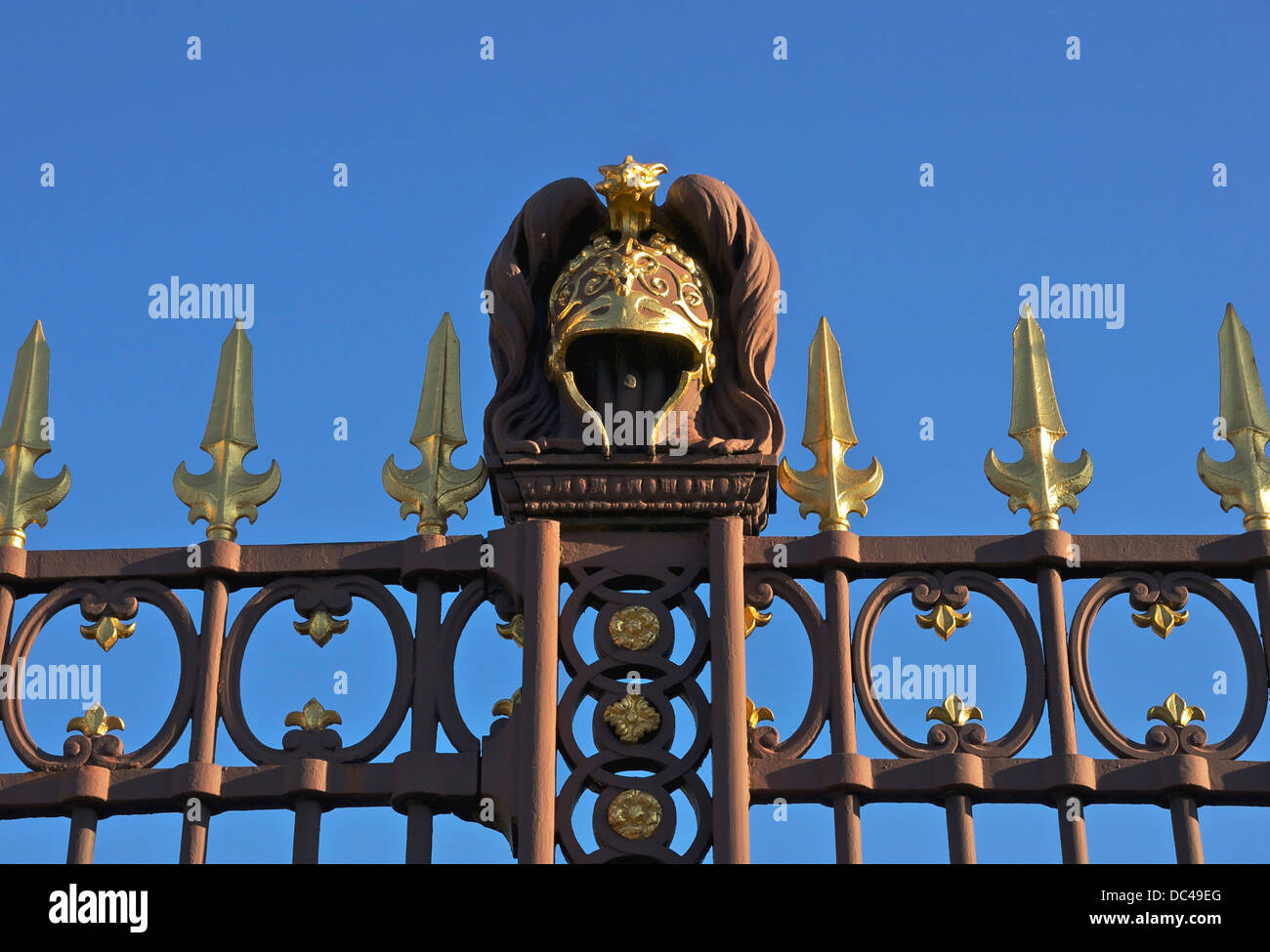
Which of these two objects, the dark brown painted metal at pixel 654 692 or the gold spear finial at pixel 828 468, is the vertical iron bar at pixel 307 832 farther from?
the gold spear finial at pixel 828 468

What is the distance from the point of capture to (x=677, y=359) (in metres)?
10.7

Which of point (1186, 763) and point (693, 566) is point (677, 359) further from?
point (1186, 763)

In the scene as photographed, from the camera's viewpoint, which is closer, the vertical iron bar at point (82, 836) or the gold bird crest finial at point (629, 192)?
the vertical iron bar at point (82, 836)

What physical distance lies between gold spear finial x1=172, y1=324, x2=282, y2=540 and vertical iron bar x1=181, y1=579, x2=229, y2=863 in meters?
0.30

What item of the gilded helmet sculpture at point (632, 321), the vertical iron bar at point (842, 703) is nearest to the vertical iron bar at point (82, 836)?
the gilded helmet sculpture at point (632, 321)

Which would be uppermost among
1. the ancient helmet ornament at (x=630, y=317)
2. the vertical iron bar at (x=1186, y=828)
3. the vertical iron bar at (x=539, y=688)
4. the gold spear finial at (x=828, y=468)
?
the ancient helmet ornament at (x=630, y=317)

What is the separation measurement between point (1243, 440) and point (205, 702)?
4414mm

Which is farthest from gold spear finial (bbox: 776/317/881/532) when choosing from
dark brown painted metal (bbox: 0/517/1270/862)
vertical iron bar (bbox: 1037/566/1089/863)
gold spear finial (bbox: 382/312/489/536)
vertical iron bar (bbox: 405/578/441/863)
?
vertical iron bar (bbox: 405/578/441/863)

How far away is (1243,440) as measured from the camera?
34.8 ft

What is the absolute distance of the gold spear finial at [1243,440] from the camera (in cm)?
1049

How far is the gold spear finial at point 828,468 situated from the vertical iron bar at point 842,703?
281mm

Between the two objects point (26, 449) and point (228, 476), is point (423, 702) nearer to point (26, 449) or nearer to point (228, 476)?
point (228, 476)

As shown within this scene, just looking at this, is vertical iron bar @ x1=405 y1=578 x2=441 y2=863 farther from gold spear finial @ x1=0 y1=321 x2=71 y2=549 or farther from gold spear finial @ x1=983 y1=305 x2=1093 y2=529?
gold spear finial @ x1=983 y1=305 x2=1093 y2=529
